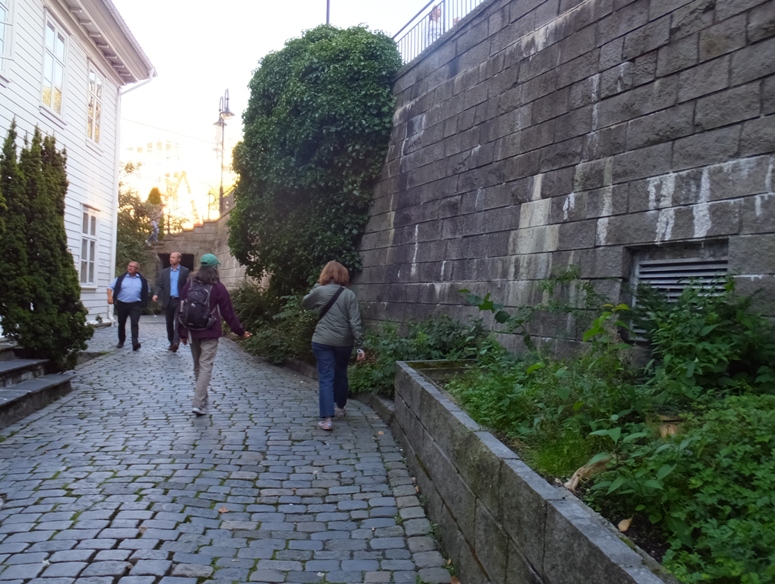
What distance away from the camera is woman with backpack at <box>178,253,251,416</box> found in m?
7.50

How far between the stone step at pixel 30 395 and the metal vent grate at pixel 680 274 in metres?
5.94

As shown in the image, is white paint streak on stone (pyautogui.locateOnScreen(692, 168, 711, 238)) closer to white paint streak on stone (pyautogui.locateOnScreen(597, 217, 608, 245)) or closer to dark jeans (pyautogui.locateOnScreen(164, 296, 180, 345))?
white paint streak on stone (pyautogui.locateOnScreen(597, 217, 608, 245))

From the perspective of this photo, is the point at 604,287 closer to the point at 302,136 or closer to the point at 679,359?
the point at 679,359

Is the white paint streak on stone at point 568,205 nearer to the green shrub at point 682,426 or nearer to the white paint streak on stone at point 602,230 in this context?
the white paint streak on stone at point 602,230

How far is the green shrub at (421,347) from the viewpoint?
7641 mm

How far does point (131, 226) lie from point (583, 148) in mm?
24274

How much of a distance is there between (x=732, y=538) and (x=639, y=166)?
3.99 metres

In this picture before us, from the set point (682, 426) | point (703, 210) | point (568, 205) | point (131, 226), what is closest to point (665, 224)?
point (703, 210)

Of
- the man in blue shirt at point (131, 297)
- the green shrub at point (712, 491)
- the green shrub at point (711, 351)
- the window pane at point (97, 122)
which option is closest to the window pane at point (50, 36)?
the window pane at point (97, 122)

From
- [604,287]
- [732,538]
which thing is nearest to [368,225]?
[604,287]

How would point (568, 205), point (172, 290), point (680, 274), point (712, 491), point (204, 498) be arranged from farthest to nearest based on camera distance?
1. point (172, 290)
2. point (568, 205)
3. point (680, 274)
4. point (204, 498)
5. point (712, 491)

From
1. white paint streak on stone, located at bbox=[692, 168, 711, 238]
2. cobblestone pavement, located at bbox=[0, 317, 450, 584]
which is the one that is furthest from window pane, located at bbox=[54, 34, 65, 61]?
white paint streak on stone, located at bbox=[692, 168, 711, 238]

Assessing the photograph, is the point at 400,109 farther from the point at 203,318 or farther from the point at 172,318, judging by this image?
the point at 172,318

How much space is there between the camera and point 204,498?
4.88m
